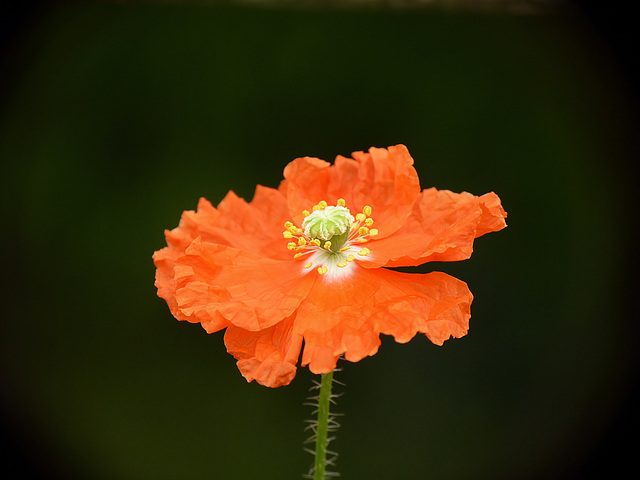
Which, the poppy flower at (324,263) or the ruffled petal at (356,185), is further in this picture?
the ruffled petal at (356,185)

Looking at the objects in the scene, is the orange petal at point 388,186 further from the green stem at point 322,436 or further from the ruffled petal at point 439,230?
the green stem at point 322,436

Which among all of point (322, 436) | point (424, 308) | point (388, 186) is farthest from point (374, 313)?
point (388, 186)

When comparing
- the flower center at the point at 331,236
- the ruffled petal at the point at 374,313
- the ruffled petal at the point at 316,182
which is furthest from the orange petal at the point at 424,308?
the ruffled petal at the point at 316,182

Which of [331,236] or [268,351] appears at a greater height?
[331,236]

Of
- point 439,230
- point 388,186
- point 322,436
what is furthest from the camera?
point 388,186

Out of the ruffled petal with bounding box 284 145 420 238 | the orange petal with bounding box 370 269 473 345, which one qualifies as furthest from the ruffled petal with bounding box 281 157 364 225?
the orange petal with bounding box 370 269 473 345

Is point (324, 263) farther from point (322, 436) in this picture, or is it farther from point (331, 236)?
point (322, 436)
